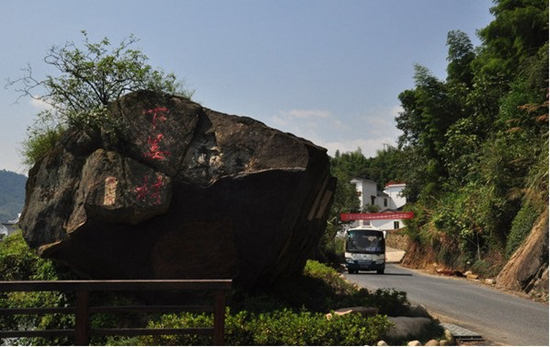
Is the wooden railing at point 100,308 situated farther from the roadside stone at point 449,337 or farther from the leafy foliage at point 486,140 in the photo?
the leafy foliage at point 486,140

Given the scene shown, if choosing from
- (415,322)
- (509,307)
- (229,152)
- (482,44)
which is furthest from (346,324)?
(482,44)

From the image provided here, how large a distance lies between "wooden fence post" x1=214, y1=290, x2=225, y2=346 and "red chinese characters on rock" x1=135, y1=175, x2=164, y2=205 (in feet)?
10.2

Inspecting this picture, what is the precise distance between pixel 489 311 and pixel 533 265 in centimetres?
560

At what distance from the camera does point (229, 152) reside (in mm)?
9891

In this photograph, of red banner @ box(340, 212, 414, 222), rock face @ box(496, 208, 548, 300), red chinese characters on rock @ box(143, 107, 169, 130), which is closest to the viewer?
red chinese characters on rock @ box(143, 107, 169, 130)

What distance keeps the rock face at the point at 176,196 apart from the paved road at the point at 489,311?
475 cm

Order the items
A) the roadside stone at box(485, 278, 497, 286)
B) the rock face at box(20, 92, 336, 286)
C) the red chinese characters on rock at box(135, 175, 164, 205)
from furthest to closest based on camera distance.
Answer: the roadside stone at box(485, 278, 497, 286), the rock face at box(20, 92, 336, 286), the red chinese characters on rock at box(135, 175, 164, 205)

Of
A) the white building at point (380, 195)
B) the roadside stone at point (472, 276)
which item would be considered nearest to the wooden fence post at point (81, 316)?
the roadside stone at point (472, 276)

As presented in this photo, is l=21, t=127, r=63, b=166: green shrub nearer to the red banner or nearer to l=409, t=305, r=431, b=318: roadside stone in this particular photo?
l=409, t=305, r=431, b=318: roadside stone

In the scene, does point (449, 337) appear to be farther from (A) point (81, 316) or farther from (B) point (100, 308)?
(A) point (81, 316)

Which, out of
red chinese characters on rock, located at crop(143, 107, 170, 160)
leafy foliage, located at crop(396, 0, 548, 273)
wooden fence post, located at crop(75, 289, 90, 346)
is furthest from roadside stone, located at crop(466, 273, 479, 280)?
wooden fence post, located at crop(75, 289, 90, 346)

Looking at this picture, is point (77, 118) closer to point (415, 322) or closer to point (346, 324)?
point (346, 324)

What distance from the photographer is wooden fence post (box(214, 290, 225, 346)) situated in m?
6.91

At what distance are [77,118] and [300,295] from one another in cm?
589
